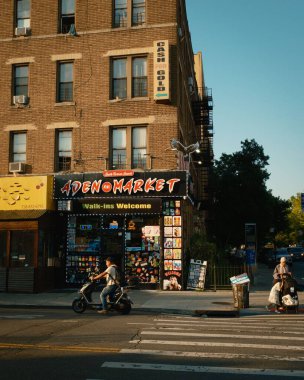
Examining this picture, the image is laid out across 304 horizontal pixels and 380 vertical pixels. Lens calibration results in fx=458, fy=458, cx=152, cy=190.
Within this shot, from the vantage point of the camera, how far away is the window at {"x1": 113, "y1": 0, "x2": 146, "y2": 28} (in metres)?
21.9

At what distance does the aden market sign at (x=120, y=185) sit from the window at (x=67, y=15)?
7.67 m

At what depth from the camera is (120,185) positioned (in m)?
20.6

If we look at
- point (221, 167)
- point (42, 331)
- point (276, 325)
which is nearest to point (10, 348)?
point (42, 331)

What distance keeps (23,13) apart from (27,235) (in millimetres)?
11652

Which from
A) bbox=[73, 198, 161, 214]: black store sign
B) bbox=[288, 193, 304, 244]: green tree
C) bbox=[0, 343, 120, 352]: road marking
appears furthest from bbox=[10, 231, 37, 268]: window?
bbox=[288, 193, 304, 244]: green tree

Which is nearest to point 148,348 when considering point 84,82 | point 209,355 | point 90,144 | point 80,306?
point 209,355

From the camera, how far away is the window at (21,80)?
23.1 meters

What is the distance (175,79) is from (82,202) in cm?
709

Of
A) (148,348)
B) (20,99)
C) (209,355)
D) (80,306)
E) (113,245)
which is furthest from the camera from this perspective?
(20,99)

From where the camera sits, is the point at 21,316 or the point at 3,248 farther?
the point at 3,248

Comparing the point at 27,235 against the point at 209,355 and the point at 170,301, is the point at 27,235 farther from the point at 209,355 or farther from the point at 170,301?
the point at 209,355

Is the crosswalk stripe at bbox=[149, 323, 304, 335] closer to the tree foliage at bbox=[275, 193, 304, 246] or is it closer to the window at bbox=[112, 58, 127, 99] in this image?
the window at bbox=[112, 58, 127, 99]

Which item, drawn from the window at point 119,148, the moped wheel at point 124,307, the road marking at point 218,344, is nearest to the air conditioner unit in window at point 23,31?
the window at point 119,148

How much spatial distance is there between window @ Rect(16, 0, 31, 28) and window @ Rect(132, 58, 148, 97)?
20.9 feet
